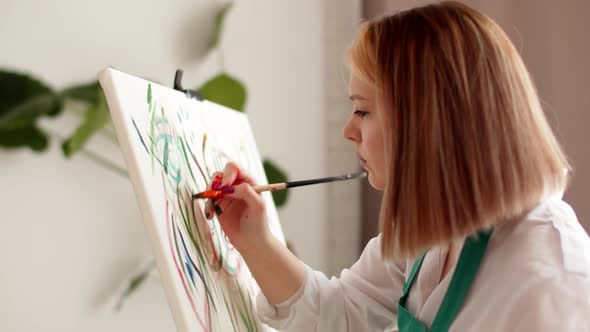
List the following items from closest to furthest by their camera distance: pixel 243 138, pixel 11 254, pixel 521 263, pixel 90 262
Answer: pixel 521 263
pixel 243 138
pixel 11 254
pixel 90 262

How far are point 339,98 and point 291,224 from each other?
0.48 meters

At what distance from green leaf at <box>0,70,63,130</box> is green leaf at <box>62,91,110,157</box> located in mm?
91

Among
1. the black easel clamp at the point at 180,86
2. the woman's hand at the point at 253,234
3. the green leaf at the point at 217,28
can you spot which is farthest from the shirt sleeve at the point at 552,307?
the green leaf at the point at 217,28

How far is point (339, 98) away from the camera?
209 cm

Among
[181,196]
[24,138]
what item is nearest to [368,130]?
[181,196]

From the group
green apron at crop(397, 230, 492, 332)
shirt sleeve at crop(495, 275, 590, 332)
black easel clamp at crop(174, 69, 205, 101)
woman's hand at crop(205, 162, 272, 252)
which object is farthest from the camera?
black easel clamp at crop(174, 69, 205, 101)

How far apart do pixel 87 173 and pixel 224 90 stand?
1.38ft

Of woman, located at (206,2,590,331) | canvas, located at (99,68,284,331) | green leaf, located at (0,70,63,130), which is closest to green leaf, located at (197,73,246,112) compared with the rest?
green leaf, located at (0,70,63,130)

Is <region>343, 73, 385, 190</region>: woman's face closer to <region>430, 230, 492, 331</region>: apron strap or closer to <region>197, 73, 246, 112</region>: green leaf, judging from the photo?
<region>430, 230, 492, 331</region>: apron strap

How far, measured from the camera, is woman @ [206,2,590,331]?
2.22 feet

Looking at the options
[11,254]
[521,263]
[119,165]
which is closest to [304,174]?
[119,165]

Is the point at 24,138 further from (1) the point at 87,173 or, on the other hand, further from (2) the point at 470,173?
(2) the point at 470,173

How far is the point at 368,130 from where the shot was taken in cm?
81

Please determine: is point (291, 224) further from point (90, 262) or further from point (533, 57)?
point (533, 57)
